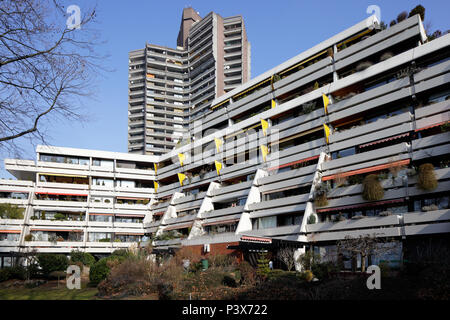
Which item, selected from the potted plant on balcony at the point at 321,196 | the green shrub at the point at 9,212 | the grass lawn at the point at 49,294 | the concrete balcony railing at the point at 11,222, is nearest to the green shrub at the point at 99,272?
the grass lawn at the point at 49,294

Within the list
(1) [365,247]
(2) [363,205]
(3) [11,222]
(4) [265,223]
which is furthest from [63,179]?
(1) [365,247]

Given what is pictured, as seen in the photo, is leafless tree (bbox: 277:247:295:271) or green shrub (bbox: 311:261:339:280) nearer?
green shrub (bbox: 311:261:339:280)

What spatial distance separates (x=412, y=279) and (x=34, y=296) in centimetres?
2324

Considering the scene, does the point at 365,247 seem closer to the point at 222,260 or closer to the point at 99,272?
the point at 222,260

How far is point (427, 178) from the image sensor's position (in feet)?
91.3

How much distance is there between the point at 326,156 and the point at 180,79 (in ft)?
262

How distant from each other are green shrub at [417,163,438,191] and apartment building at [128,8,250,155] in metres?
72.5

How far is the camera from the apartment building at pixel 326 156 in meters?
29.8

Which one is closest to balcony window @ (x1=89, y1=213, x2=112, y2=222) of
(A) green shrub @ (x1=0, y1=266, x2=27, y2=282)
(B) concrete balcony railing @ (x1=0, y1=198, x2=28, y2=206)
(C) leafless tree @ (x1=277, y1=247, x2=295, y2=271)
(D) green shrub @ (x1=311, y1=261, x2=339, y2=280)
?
(B) concrete balcony railing @ (x1=0, y1=198, x2=28, y2=206)

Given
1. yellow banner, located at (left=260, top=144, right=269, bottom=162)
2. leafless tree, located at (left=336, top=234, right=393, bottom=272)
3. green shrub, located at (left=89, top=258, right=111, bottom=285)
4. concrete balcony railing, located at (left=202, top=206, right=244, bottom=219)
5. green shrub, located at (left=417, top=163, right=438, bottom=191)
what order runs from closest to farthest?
1. leafless tree, located at (left=336, top=234, right=393, bottom=272)
2. green shrub, located at (left=417, top=163, right=438, bottom=191)
3. green shrub, located at (left=89, top=258, right=111, bottom=285)
4. concrete balcony railing, located at (left=202, top=206, right=244, bottom=219)
5. yellow banner, located at (left=260, top=144, right=269, bottom=162)

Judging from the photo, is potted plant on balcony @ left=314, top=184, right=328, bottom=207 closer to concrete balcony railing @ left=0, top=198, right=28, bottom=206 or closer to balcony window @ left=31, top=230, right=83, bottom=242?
balcony window @ left=31, top=230, right=83, bottom=242

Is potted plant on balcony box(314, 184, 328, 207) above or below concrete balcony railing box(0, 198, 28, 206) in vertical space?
below

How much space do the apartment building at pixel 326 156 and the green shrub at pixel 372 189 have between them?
16.8 inches

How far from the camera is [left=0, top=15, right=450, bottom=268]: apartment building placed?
2983 centimetres
